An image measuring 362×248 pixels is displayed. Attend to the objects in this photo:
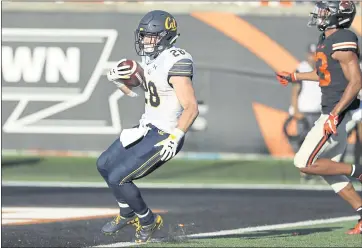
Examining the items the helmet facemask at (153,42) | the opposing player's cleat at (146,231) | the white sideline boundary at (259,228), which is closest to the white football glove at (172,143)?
the helmet facemask at (153,42)

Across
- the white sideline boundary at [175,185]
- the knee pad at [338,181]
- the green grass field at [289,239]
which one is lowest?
the white sideline boundary at [175,185]

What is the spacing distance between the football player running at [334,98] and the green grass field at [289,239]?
0.33 m

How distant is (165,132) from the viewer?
7844mm

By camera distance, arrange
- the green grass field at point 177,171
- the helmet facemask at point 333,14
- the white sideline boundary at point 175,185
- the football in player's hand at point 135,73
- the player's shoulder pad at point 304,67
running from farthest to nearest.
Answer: the player's shoulder pad at point 304,67 < the green grass field at point 177,171 < the white sideline boundary at point 175,185 < the helmet facemask at point 333,14 < the football in player's hand at point 135,73

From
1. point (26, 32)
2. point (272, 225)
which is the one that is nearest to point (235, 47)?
point (26, 32)

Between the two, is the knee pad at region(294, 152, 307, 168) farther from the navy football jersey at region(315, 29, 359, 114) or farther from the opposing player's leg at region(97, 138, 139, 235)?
the opposing player's leg at region(97, 138, 139, 235)

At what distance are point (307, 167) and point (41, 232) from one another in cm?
251

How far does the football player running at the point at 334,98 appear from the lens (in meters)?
8.51

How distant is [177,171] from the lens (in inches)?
582

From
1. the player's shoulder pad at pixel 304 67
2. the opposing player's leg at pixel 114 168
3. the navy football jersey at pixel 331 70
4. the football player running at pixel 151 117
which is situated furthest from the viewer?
the player's shoulder pad at pixel 304 67

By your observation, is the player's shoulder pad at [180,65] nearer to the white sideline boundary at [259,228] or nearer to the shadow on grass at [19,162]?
the white sideline boundary at [259,228]

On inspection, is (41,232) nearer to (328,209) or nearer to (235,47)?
(328,209)

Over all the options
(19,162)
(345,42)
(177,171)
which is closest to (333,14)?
(345,42)

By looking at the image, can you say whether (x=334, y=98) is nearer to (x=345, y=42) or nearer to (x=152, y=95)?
(x=345, y=42)
